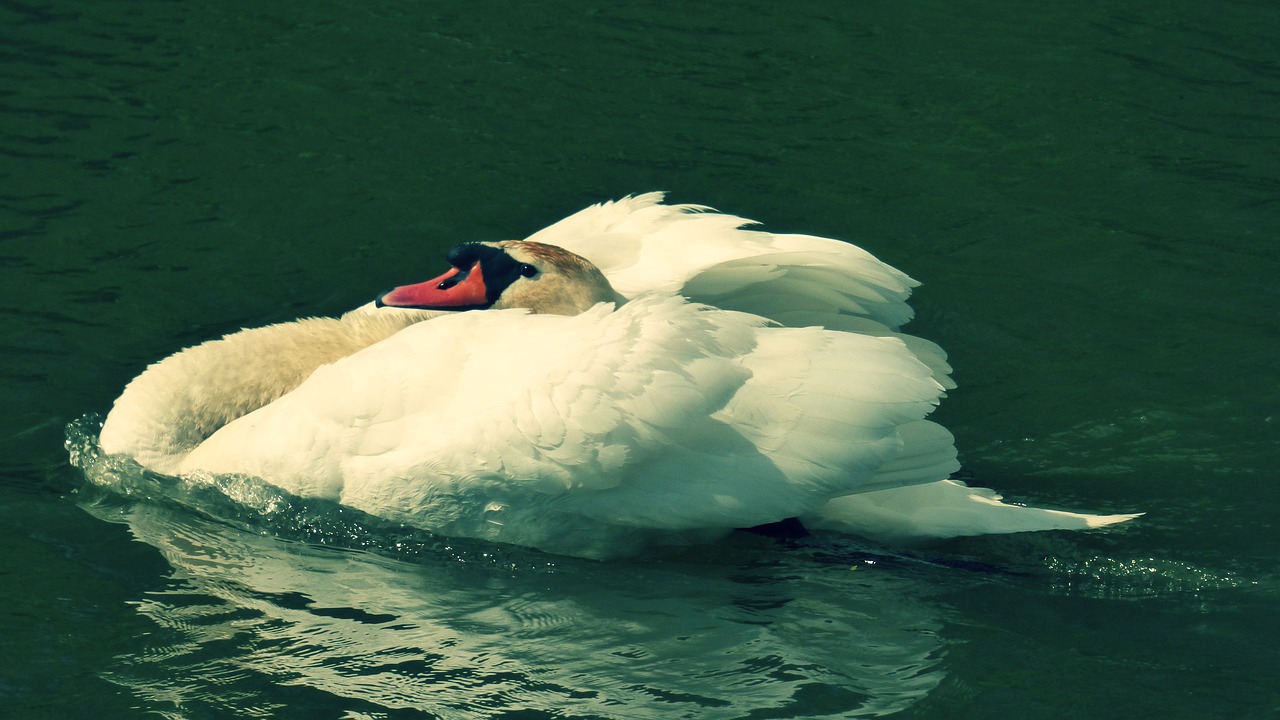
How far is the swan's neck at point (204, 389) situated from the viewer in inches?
239

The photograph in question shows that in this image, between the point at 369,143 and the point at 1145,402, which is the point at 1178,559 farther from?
the point at 369,143

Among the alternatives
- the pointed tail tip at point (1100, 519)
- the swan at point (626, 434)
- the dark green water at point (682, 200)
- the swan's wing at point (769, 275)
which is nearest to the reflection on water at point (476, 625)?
the dark green water at point (682, 200)

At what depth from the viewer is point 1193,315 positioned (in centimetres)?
734

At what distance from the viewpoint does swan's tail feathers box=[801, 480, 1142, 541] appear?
546 cm

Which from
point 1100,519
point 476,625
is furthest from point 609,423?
point 1100,519

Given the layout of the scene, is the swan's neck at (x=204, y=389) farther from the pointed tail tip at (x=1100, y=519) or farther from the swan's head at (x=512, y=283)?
the pointed tail tip at (x=1100, y=519)

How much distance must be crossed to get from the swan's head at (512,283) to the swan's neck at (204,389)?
39 cm

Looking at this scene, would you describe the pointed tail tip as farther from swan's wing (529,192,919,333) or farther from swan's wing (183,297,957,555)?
swan's wing (529,192,919,333)

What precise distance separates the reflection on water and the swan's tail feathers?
0.22 metres

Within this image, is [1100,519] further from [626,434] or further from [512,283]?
[512,283]

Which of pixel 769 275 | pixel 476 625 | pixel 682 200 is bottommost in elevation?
pixel 476 625

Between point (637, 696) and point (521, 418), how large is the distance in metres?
1.04

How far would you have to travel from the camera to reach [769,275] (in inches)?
235

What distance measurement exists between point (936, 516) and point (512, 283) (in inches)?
77.1
